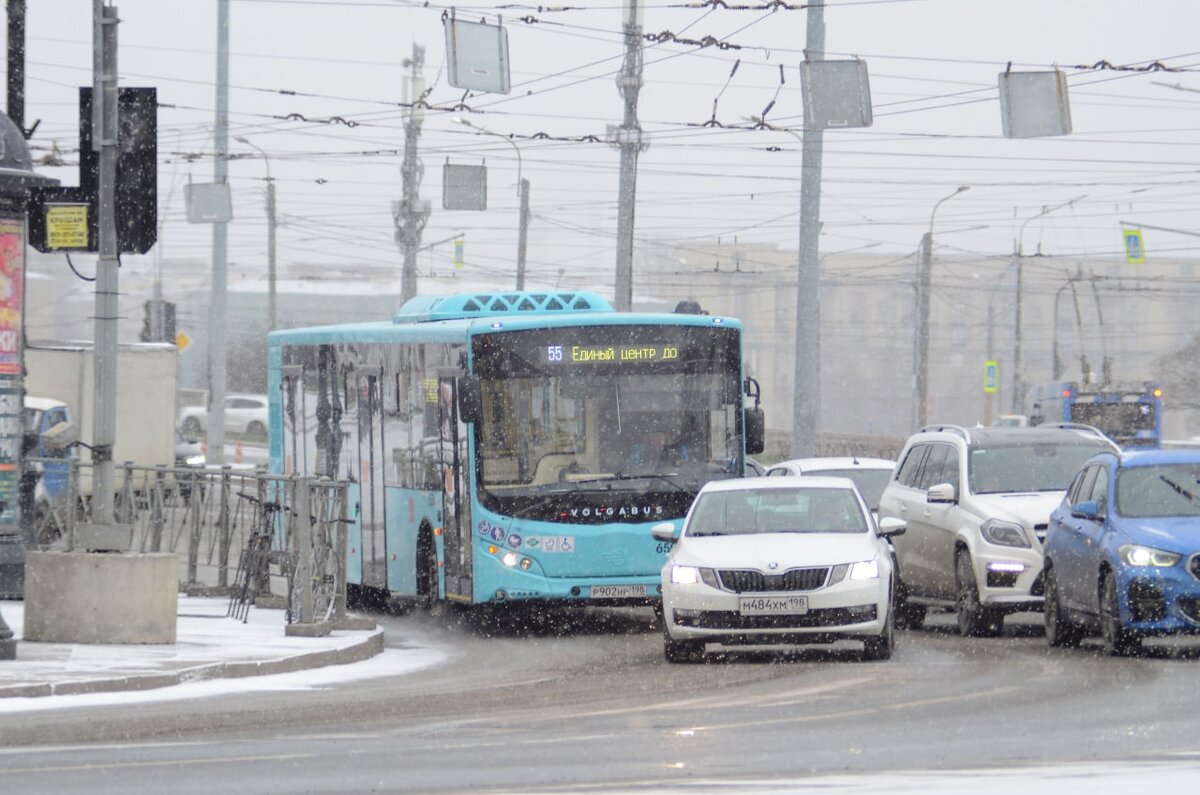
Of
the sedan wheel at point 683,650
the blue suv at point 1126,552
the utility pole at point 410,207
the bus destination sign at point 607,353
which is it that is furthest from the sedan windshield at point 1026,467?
the utility pole at point 410,207

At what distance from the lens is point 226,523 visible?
65.9ft

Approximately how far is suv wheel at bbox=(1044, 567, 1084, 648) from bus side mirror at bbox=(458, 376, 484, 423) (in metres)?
5.18

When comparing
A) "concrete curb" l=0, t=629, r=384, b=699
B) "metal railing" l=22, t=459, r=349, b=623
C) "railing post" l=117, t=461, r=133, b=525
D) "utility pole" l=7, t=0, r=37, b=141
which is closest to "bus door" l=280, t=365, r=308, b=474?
"metal railing" l=22, t=459, r=349, b=623

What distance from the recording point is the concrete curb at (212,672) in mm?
12398

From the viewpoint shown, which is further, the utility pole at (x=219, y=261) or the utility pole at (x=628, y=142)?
the utility pole at (x=219, y=261)

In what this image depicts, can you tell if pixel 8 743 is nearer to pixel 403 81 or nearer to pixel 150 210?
pixel 150 210

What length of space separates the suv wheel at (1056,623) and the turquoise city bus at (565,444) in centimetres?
359

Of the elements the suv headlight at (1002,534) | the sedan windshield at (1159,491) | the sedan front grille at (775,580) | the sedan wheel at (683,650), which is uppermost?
the sedan windshield at (1159,491)

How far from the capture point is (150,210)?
15914mm

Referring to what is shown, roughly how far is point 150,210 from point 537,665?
437 centimetres

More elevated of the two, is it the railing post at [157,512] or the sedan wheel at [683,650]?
the railing post at [157,512]

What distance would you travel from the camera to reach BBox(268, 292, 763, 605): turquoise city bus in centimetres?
1900

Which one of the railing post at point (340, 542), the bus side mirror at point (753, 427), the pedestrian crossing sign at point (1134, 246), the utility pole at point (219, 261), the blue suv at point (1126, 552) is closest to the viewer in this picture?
the blue suv at point (1126, 552)

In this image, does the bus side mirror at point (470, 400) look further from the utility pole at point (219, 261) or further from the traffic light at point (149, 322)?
the traffic light at point (149, 322)
